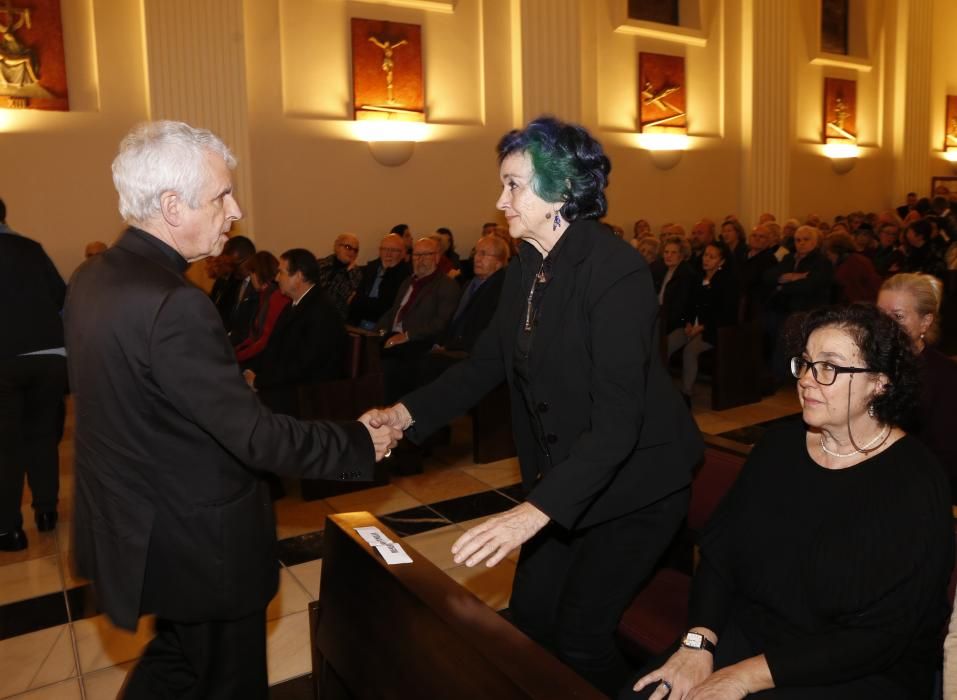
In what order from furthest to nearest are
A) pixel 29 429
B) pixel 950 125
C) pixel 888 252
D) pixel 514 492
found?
pixel 950 125 → pixel 888 252 → pixel 514 492 → pixel 29 429

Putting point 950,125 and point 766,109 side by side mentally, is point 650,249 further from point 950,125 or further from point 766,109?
point 950,125

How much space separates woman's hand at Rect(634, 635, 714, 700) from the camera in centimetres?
194

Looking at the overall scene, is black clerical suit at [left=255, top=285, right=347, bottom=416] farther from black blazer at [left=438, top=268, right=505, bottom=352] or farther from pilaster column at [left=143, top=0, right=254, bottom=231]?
pilaster column at [left=143, top=0, right=254, bottom=231]

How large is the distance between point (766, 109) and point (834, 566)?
43.9ft

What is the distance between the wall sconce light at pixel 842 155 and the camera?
15438 millimetres

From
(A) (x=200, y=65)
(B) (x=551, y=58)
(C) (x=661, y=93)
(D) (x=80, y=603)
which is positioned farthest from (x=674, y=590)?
(C) (x=661, y=93)

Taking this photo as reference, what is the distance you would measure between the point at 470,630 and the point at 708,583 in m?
0.75

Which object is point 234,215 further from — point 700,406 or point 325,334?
point 700,406

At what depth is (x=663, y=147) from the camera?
1316cm

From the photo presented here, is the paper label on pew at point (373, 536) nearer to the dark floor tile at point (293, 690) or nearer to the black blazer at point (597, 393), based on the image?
the black blazer at point (597, 393)

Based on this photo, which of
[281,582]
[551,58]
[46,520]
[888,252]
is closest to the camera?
[281,582]

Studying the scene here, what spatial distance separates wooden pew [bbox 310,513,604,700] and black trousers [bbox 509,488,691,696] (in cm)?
33

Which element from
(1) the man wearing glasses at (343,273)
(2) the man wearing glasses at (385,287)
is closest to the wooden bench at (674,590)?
(2) the man wearing glasses at (385,287)

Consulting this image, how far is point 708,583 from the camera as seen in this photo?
86.0 inches
